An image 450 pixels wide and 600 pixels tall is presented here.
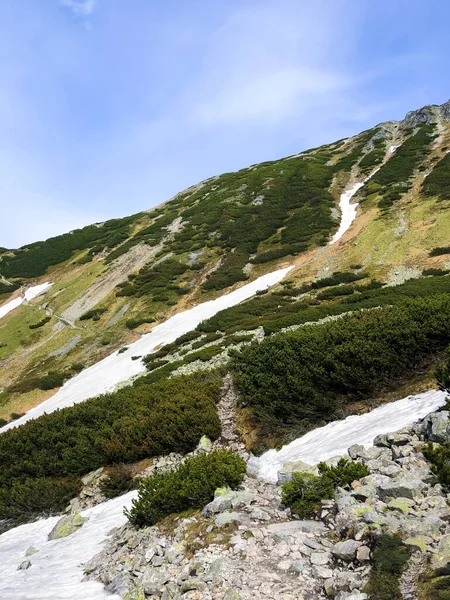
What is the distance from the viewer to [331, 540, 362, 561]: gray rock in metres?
Result: 6.25

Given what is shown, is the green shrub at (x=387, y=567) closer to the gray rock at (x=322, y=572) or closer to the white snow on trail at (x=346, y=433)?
the gray rock at (x=322, y=572)

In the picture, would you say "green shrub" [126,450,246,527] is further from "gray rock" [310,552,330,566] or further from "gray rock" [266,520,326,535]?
"gray rock" [310,552,330,566]

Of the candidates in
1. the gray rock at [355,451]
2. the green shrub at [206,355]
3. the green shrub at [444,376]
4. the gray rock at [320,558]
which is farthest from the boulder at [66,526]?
the green shrub at [206,355]

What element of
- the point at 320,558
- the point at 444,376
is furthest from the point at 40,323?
the point at 320,558

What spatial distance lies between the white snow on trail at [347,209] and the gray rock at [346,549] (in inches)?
1686

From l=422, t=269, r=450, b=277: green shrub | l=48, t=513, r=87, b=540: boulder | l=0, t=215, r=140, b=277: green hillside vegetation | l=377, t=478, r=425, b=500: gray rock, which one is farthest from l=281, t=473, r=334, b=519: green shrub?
l=0, t=215, r=140, b=277: green hillside vegetation

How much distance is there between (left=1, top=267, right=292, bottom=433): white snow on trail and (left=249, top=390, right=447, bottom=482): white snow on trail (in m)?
19.4

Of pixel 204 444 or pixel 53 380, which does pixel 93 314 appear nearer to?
pixel 53 380

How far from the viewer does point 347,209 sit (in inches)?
2258

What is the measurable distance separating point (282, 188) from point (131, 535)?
67086mm

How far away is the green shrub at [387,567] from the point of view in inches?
213

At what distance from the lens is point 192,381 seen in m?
19.9

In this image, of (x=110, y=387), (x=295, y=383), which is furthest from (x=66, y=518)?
(x=110, y=387)

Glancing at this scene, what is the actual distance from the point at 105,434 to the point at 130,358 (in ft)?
60.5
